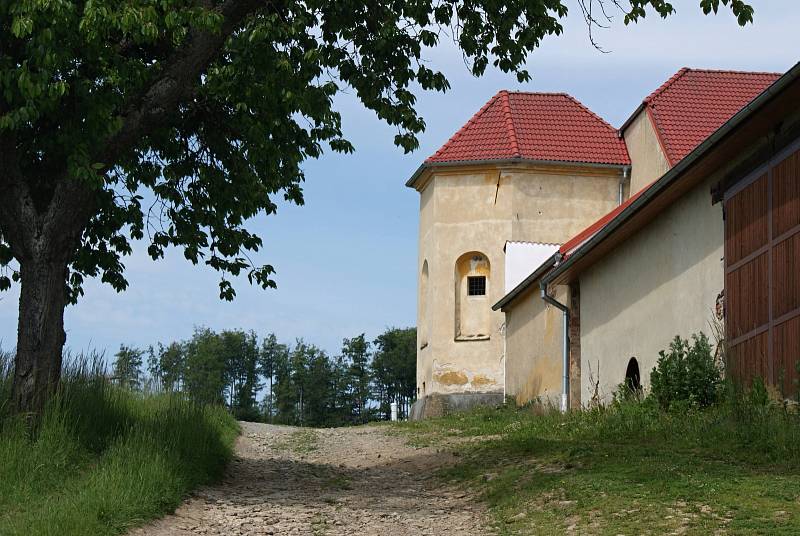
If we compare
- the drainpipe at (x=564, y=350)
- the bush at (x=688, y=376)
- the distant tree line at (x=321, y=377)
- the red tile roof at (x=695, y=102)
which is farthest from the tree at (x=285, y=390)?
the bush at (x=688, y=376)

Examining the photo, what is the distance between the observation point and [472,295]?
114 ft

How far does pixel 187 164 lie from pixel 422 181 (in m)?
21.2

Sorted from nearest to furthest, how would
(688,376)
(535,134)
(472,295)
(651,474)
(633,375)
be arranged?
(651,474)
(688,376)
(633,375)
(472,295)
(535,134)

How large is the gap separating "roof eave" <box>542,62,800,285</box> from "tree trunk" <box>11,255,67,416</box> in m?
7.60

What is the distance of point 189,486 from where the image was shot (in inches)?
439

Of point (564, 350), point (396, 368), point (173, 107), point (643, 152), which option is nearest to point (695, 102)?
point (643, 152)

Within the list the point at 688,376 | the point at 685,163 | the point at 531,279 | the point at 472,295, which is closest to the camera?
the point at 685,163

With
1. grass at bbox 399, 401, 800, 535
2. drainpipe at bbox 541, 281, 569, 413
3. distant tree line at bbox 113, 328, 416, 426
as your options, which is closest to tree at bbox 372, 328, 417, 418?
distant tree line at bbox 113, 328, 416, 426

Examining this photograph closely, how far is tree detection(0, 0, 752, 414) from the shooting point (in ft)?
36.8

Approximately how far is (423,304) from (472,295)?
2.13 m

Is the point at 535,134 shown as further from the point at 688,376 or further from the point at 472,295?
the point at 688,376

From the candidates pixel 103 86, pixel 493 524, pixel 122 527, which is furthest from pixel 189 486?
pixel 103 86

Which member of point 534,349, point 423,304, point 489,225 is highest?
point 489,225

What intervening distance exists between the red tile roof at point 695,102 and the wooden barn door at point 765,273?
15.3 meters
